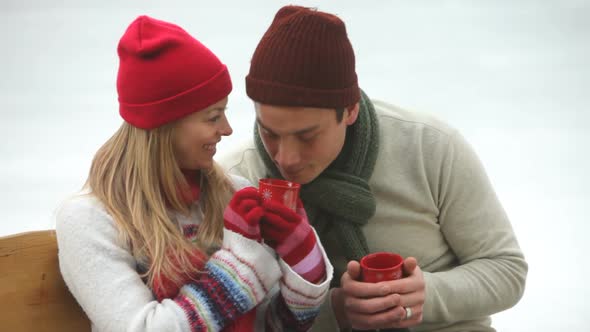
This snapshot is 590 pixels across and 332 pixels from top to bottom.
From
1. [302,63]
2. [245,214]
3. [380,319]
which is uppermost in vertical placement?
[302,63]

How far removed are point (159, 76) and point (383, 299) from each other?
0.64 metres

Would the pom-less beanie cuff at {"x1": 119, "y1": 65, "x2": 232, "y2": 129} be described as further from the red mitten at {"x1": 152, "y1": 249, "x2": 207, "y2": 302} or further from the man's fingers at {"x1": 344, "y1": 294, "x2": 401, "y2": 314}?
the man's fingers at {"x1": 344, "y1": 294, "x2": 401, "y2": 314}

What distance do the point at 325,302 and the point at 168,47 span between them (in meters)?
0.69

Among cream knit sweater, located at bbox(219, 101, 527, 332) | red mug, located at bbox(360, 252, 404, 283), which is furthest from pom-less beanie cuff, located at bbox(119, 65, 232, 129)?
red mug, located at bbox(360, 252, 404, 283)

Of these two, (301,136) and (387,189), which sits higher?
(301,136)

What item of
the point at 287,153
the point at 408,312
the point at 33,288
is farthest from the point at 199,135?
the point at 408,312

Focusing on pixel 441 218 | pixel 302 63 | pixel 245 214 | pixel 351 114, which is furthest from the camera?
pixel 441 218

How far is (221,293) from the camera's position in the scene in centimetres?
177

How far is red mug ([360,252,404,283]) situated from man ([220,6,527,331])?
61 millimetres

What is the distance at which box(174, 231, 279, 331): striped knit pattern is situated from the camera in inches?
68.7

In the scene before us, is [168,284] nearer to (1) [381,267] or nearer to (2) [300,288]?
(2) [300,288]

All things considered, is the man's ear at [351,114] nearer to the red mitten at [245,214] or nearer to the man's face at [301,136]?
the man's face at [301,136]

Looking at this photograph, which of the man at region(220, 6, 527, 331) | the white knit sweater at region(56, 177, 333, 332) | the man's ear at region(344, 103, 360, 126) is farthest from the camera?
the man's ear at region(344, 103, 360, 126)

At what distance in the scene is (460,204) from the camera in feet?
7.05
